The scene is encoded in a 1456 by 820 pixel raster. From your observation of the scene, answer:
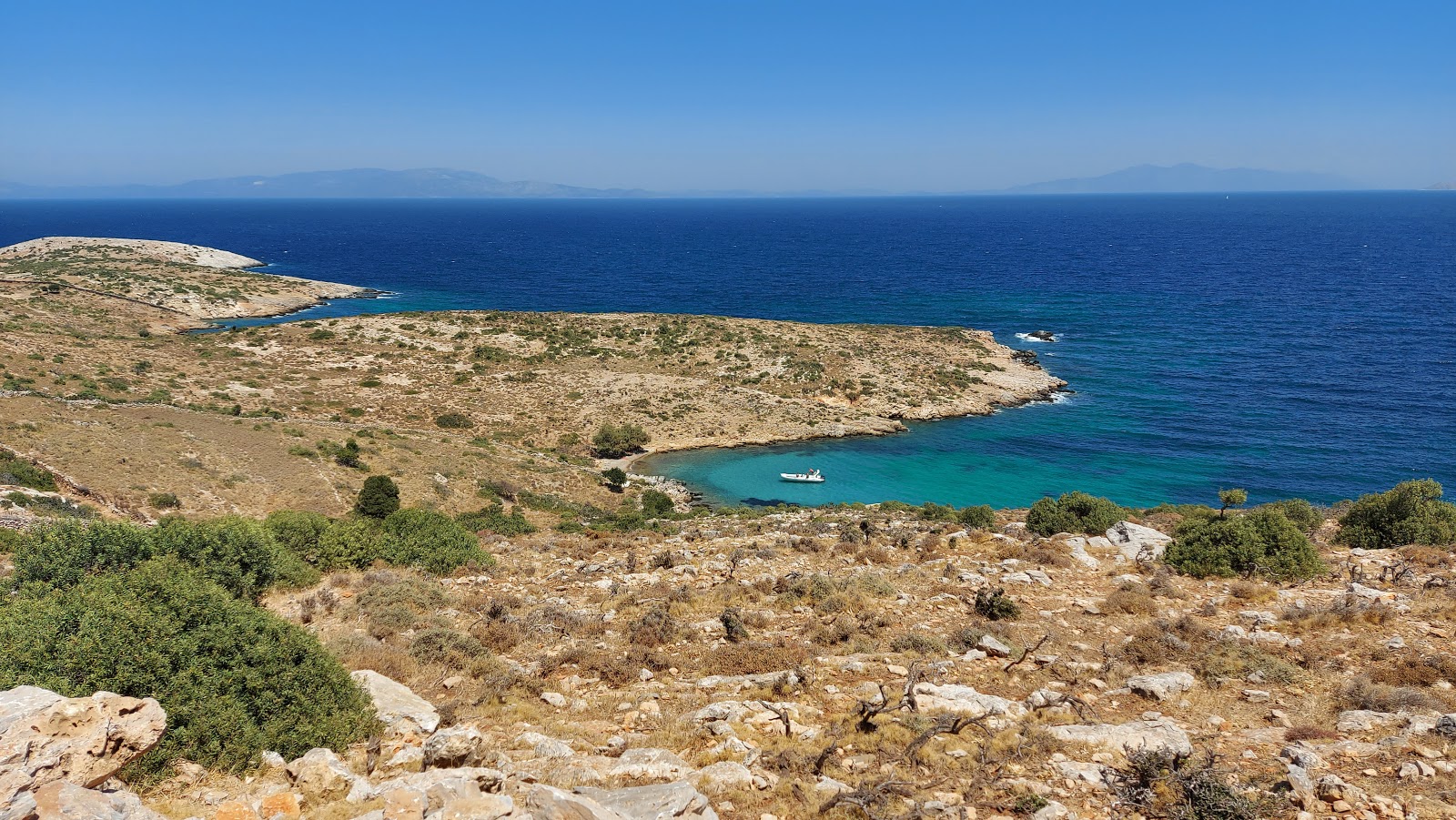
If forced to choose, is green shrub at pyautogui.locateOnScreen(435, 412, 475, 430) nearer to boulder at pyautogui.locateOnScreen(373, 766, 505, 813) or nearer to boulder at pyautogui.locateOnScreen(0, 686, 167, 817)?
boulder at pyautogui.locateOnScreen(0, 686, 167, 817)

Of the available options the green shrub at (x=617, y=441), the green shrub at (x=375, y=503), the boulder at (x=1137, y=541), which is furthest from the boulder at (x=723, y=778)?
the green shrub at (x=617, y=441)

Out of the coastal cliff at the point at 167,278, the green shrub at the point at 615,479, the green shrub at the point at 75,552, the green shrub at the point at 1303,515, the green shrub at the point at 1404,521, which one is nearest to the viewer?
the green shrub at the point at 75,552

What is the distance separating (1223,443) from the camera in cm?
5178

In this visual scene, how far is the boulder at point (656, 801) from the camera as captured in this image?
7871 mm

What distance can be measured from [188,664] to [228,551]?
20.5 feet

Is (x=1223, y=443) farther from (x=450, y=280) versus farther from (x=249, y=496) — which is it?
(x=450, y=280)

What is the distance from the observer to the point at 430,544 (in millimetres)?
20359

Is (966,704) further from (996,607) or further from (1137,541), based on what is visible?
(1137,541)

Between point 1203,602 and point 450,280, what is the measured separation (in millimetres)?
133174

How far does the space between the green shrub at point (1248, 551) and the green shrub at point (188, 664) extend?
64.0ft

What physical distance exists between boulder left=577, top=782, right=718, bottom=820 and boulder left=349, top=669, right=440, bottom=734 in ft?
A: 10.6

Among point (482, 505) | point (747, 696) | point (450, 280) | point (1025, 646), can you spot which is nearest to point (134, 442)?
point (482, 505)

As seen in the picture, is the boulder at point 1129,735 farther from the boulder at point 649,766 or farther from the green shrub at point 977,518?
the green shrub at point 977,518

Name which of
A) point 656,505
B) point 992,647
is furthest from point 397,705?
point 656,505
